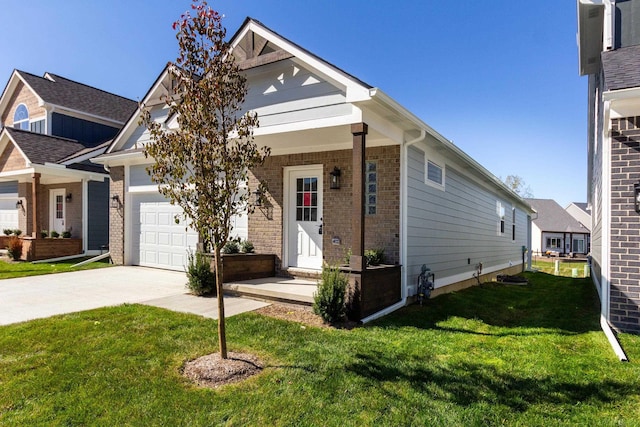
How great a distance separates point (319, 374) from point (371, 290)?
2242 mm

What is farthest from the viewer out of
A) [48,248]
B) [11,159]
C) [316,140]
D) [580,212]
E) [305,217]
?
[580,212]

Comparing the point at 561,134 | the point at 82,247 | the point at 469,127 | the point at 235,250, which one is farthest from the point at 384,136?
the point at 561,134

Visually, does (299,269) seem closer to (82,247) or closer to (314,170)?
(314,170)

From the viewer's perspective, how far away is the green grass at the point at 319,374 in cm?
284

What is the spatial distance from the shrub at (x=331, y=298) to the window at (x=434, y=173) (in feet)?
11.7

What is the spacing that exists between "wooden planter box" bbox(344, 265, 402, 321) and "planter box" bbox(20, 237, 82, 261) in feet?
38.4

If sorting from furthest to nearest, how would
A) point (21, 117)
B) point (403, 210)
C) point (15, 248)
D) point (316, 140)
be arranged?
point (21, 117)
point (15, 248)
point (316, 140)
point (403, 210)

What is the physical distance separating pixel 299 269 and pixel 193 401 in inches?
190

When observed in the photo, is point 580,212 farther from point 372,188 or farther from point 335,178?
point 335,178

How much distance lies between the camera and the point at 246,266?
7523 millimetres

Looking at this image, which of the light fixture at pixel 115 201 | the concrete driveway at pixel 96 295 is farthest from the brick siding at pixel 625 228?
the light fixture at pixel 115 201

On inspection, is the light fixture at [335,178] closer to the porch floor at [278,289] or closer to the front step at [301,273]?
the front step at [301,273]

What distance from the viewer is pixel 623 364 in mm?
3795

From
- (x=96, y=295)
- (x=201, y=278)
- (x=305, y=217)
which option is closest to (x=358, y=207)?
(x=305, y=217)
